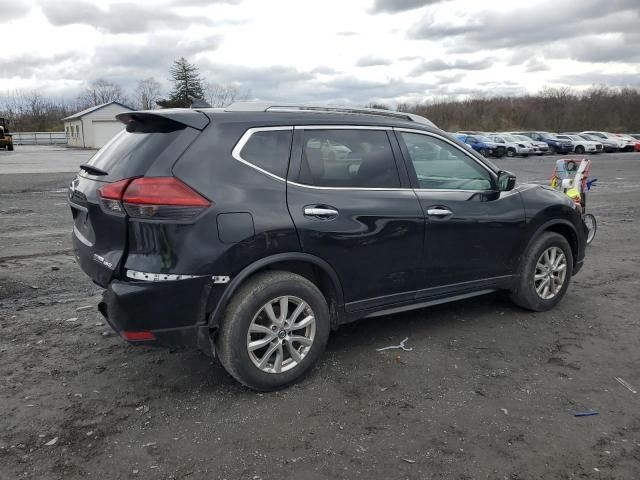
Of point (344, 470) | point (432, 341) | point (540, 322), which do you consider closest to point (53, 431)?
point (344, 470)

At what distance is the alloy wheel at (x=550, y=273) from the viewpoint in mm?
5141

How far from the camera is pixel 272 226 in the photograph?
11.6 feet

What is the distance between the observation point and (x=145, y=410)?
347cm

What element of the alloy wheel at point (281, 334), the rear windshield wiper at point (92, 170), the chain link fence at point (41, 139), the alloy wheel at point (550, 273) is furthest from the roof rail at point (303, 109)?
the chain link fence at point (41, 139)

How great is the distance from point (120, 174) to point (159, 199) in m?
0.43

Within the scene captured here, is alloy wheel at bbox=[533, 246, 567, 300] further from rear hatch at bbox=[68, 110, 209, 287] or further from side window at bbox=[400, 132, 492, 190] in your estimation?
rear hatch at bbox=[68, 110, 209, 287]

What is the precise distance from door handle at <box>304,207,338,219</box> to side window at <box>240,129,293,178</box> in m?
0.28

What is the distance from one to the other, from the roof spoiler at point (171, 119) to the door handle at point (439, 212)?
181 centimetres

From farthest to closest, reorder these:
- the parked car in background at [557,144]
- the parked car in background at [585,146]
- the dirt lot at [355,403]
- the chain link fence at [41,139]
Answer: the chain link fence at [41,139] → the parked car in background at [585,146] → the parked car in background at [557,144] → the dirt lot at [355,403]

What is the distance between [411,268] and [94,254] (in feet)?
7.42

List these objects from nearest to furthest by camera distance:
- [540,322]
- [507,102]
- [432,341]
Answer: [432,341], [540,322], [507,102]

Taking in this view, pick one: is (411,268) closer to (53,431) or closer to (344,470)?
(344,470)

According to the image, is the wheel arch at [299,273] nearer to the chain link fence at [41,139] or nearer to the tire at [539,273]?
the tire at [539,273]

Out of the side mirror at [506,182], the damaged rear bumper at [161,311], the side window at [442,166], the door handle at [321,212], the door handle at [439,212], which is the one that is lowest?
the damaged rear bumper at [161,311]
